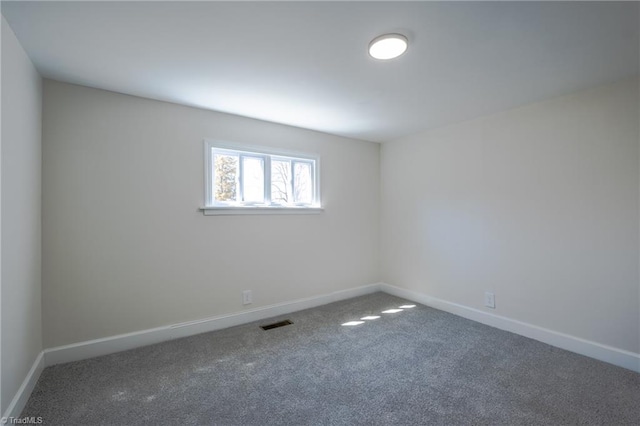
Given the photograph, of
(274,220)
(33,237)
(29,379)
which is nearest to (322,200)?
(274,220)

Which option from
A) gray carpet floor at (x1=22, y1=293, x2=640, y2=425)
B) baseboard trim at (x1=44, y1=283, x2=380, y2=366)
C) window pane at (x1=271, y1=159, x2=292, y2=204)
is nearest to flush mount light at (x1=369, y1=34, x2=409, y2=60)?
window pane at (x1=271, y1=159, x2=292, y2=204)

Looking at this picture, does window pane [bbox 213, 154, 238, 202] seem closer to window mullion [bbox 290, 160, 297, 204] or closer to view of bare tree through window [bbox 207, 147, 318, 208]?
view of bare tree through window [bbox 207, 147, 318, 208]

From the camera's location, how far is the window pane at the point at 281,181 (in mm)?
3334

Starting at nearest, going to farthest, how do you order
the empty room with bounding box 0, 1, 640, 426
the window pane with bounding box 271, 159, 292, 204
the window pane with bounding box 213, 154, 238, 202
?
the empty room with bounding box 0, 1, 640, 426 < the window pane with bounding box 213, 154, 238, 202 < the window pane with bounding box 271, 159, 292, 204

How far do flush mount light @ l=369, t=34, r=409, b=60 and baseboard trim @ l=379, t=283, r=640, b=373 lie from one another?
8.71ft

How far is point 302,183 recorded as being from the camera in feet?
11.8

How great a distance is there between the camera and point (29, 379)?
5.96 ft

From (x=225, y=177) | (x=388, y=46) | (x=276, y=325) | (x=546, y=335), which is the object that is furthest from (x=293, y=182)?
(x=546, y=335)

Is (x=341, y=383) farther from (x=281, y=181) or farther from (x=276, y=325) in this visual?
(x=281, y=181)

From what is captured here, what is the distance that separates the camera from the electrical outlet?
3031 millimetres

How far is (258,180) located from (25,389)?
2331mm

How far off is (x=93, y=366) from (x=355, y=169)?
3325 millimetres

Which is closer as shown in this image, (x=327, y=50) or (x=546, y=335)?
(x=327, y=50)

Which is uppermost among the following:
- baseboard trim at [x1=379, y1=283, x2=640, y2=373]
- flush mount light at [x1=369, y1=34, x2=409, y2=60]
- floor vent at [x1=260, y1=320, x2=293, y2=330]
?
flush mount light at [x1=369, y1=34, x2=409, y2=60]
